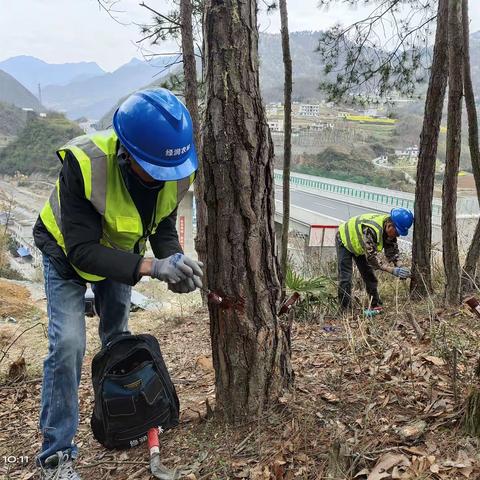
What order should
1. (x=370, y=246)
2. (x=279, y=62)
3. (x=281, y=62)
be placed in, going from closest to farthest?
(x=370, y=246)
(x=281, y=62)
(x=279, y=62)

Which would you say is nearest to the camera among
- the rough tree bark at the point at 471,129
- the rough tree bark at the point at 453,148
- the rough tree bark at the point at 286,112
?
the rough tree bark at the point at 453,148

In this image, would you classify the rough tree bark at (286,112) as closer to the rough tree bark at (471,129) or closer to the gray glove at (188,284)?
the rough tree bark at (471,129)

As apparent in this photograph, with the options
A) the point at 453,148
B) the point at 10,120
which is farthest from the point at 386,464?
the point at 10,120

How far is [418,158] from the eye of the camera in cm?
546

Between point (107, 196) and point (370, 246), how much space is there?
14.0 feet

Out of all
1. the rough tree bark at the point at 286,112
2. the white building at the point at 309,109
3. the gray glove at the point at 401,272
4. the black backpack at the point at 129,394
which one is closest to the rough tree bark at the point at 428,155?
the gray glove at the point at 401,272

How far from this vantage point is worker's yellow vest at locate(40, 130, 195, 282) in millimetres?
1927

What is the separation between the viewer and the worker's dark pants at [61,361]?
2.07 m

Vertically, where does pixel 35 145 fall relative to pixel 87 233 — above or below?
below

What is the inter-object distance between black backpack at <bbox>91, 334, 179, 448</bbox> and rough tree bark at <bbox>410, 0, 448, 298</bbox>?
350 cm

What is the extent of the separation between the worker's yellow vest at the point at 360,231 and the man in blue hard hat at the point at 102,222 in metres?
3.83

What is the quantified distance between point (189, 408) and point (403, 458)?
3.73 ft

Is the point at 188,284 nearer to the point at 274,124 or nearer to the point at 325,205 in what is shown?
the point at 274,124

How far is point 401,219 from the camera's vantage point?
18.3 ft
